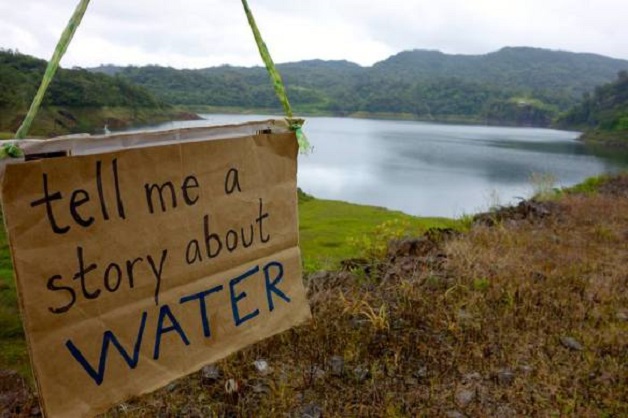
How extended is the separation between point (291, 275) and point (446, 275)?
10.3 ft

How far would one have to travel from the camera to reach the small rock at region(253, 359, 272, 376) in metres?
2.85

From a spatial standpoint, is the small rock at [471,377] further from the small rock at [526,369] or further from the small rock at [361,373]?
the small rock at [361,373]

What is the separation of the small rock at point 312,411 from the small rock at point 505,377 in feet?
3.52

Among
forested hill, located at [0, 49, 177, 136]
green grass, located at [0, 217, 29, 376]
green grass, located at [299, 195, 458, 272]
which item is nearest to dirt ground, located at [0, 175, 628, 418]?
green grass, located at [0, 217, 29, 376]

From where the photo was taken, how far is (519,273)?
14.4 feet

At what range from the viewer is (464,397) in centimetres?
259

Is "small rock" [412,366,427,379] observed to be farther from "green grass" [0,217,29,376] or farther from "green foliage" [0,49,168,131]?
"green grass" [0,217,29,376]

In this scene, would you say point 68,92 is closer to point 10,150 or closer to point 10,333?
point 10,333

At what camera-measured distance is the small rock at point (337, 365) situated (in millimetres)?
2822

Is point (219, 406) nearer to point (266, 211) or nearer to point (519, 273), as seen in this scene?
point (266, 211)

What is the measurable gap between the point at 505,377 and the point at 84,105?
14572 mm

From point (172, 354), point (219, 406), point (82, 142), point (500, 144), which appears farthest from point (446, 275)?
point (500, 144)

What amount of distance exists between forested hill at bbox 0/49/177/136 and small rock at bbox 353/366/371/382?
5660 mm

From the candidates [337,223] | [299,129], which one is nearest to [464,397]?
[299,129]
